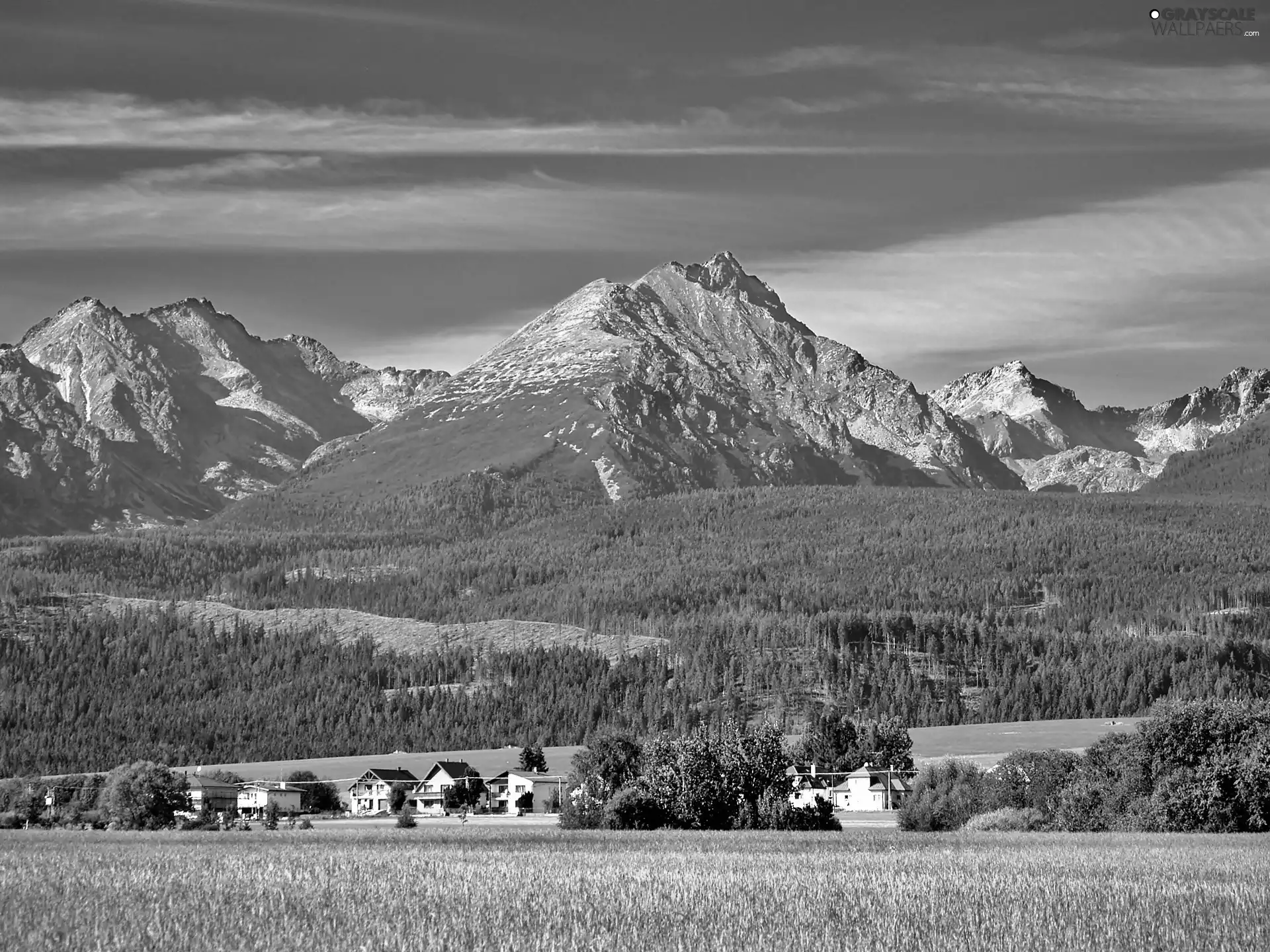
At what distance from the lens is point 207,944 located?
156 ft

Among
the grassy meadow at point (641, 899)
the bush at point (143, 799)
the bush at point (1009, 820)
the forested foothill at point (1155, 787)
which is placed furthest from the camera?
the bush at point (143, 799)

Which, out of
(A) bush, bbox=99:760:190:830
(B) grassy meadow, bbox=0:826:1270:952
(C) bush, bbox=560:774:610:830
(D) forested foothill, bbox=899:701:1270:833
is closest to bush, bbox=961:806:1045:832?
(D) forested foothill, bbox=899:701:1270:833

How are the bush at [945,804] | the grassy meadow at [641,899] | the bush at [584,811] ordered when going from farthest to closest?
the bush at [945,804], the bush at [584,811], the grassy meadow at [641,899]

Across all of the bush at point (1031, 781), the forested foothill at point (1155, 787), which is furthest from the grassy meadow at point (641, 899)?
the bush at point (1031, 781)

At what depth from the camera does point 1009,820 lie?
137 m

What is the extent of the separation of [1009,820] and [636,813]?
31.0 meters

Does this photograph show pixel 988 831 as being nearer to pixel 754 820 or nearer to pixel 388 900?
pixel 754 820

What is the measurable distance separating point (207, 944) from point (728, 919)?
54.4 ft

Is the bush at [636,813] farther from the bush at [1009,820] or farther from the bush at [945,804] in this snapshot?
the bush at [1009,820]

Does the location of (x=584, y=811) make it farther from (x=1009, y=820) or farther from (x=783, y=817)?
(x=1009, y=820)

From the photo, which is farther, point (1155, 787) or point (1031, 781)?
point (1031, 781)

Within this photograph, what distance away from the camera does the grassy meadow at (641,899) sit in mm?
49250

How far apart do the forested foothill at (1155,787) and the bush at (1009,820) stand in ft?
0.39

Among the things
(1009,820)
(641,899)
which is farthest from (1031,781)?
(641,899)
